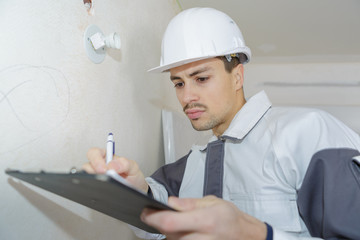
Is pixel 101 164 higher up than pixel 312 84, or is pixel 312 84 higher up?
pixel 312 84

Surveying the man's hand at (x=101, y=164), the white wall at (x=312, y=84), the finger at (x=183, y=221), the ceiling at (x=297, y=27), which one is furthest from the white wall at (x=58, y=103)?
the white wall at (x=312, y=84)

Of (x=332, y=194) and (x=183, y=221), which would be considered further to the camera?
(x=332, y=194)

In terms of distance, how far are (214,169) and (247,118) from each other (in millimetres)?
263

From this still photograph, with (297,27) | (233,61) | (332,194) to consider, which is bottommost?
(332,194)

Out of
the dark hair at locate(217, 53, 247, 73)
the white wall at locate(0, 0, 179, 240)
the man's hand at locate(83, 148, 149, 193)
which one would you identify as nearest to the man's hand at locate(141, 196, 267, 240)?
the man's hand at locate(83, 148, 149, 193)

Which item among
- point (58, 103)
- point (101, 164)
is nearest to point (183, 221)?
point (101, 164)

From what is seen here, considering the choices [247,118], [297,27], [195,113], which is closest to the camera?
[247,118]

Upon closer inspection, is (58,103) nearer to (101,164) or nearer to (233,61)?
(101,164)

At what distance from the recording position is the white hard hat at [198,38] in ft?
3.98

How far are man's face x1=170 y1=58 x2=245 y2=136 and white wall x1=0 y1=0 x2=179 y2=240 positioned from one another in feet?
0.79

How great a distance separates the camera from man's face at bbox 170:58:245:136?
1265 mm

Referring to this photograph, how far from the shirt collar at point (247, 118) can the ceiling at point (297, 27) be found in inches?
52.5

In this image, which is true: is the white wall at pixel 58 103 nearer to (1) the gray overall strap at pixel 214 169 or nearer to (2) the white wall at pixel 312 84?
(1) the gray overall strap at pixel 214 169

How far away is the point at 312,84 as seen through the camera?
126 inches
